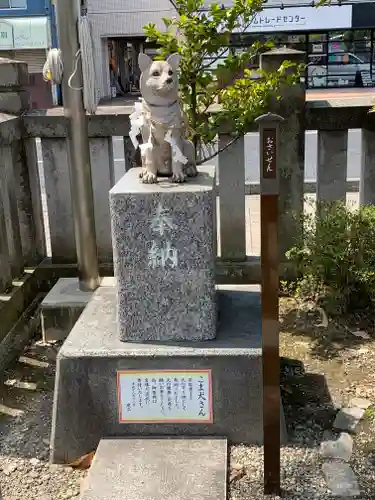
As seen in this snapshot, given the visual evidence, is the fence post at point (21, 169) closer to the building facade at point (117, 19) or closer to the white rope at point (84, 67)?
the white rope at point (84, 67)

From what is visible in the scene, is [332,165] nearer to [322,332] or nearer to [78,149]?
[322,332]

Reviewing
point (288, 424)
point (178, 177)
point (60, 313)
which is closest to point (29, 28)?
point (60, 313)

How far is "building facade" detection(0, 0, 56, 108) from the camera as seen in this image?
23.6m

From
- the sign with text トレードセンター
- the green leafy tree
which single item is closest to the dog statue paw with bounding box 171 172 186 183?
the green leafy tree

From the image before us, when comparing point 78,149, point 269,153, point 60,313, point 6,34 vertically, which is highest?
point 6,34

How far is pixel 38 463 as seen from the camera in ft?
11.7

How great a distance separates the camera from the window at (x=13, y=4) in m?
23.6

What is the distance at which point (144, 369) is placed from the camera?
355 centimetres

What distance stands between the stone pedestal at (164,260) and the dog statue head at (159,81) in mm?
493

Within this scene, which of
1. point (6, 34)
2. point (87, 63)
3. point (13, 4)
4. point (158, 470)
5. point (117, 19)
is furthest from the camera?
point (117, 19)

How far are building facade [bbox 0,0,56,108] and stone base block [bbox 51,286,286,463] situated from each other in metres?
21.4

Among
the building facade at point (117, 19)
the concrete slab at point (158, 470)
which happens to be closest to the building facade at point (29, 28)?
the building facade at point (117, 19)

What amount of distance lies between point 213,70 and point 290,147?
108 cm

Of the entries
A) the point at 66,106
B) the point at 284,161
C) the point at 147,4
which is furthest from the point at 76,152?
the point at 147,4
